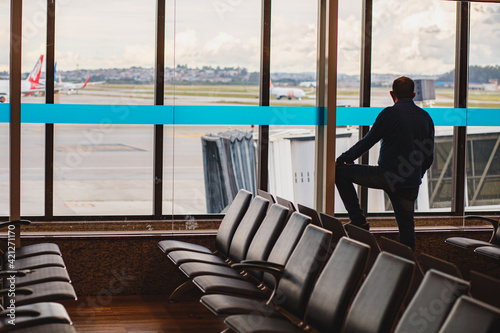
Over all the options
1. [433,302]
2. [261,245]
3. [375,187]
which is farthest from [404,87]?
[433,302]

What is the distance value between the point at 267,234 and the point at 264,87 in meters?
2.00

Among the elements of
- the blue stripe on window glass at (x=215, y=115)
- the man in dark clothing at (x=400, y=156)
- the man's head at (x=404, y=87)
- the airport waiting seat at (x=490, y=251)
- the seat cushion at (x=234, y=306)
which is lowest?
the seat cushion at (x=234, y=306)

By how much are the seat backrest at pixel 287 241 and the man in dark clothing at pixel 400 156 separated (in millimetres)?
1179

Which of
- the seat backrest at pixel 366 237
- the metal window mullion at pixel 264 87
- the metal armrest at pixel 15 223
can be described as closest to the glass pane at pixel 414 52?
the metal window mullion at pixel 264 87

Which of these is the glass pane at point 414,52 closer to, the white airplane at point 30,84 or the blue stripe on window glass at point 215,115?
the blue stripe on window glass at point 215,115

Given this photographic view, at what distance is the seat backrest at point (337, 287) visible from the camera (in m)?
2.97

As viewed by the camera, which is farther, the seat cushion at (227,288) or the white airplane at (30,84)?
the white airplane at (30,84)

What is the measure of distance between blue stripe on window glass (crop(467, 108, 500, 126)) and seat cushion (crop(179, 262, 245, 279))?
3019 millimetres

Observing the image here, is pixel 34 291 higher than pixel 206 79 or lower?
lower

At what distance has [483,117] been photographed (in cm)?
619

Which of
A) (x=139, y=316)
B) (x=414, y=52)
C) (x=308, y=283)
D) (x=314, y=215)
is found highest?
(x=414, y=52)

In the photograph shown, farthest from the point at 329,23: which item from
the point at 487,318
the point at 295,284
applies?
the point at 487,318

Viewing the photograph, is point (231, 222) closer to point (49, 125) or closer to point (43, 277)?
point (43, 277)

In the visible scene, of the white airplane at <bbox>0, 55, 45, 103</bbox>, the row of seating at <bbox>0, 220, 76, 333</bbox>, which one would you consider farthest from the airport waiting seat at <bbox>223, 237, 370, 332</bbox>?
the white airplane at <bbox>0, 55, 45, 103</bbox>
